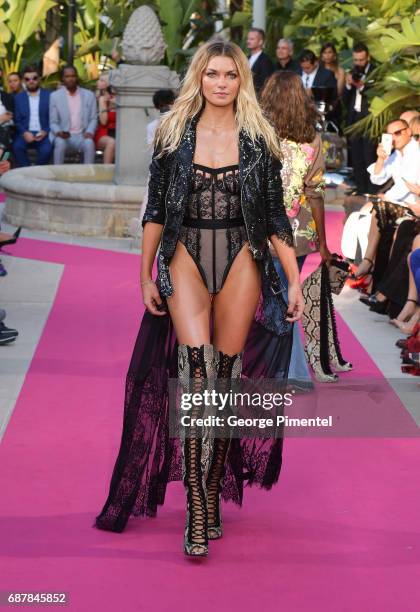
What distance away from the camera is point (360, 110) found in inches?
672

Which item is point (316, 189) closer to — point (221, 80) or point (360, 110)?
point (221, 80)

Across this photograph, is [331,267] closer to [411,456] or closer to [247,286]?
[411,456]

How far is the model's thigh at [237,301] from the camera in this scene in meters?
5.69

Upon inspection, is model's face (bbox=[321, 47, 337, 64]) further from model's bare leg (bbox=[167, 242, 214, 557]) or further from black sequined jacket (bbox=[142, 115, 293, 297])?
model's bare leg (bbox=[167, 242, 214, 557])

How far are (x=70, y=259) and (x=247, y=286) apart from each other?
27.9ft

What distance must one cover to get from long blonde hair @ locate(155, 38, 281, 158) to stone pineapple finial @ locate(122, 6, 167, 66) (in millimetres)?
10815

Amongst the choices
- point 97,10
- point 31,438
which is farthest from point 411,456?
point 97,10

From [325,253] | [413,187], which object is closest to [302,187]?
[325,253]

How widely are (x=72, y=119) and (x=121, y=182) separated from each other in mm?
4348

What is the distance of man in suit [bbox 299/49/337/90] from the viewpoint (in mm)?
19688

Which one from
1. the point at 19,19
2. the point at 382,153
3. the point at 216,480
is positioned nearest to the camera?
the point at 216,480

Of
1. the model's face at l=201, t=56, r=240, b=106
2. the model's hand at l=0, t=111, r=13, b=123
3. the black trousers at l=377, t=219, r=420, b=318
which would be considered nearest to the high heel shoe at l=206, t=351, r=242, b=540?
the model's face at l=201, t=56, r=240, b=106

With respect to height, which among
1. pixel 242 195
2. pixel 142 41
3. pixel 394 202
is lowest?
pixel 394 202

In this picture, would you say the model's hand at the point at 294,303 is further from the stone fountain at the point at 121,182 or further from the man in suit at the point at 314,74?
the man in suit at the point at 314,74
